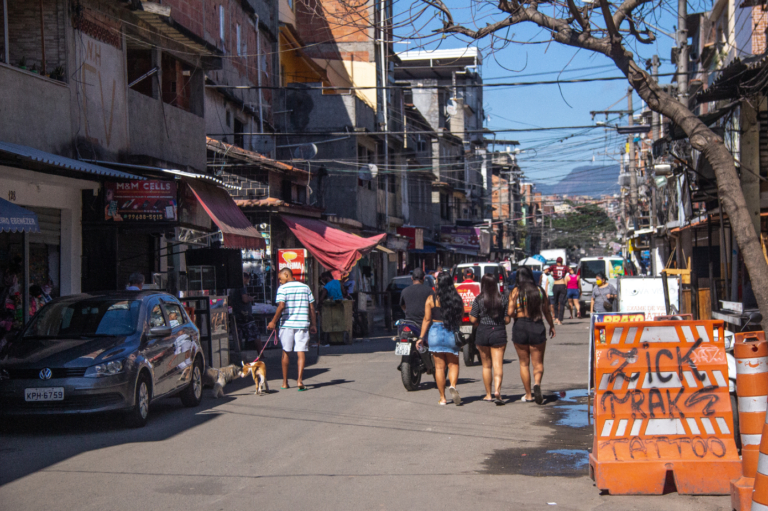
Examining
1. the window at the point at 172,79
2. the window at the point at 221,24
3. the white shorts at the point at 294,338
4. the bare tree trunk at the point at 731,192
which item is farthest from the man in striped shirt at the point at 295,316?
the window at the point at 221,24

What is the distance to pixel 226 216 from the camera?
16094 mm

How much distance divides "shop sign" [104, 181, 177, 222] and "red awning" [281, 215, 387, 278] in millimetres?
8795

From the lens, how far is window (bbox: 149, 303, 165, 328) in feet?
33.8

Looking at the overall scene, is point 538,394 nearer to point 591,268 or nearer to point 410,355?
point 410,355

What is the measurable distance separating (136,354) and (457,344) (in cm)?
432

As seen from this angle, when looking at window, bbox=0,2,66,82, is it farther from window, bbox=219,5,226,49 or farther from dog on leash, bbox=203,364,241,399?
window, bbox=219,5,226,49

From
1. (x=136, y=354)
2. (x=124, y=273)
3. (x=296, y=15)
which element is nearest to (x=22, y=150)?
(x=136, y=354)

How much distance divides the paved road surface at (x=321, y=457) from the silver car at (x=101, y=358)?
0.38 metres

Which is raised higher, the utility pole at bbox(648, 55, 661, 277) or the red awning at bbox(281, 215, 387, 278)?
the utility pole at bbox(648, 55, 661, 277)

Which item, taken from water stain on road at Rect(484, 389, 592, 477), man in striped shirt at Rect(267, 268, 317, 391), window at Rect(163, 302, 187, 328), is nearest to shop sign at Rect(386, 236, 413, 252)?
man in striped shirt at Rect(267, 268, 317, 391)

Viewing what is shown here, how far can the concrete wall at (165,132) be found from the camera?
16828mm

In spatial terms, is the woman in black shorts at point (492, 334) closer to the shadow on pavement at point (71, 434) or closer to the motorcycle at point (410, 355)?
the motorcycle at point (410, 355)

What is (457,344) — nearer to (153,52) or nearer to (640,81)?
(640,81)

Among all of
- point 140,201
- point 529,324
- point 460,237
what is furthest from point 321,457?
point 460,237
